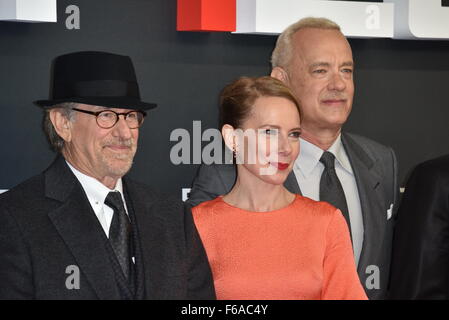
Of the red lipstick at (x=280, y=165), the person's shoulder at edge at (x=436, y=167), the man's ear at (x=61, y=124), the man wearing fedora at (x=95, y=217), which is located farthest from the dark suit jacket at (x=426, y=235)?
the man's ear at (x=61, y=124)

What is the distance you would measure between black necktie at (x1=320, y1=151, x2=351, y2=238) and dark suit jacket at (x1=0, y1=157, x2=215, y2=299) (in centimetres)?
75

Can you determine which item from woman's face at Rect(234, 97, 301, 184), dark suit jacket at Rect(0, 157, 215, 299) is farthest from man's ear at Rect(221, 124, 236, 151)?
dark suit jacket at Rect(0, 157, 215, 299)

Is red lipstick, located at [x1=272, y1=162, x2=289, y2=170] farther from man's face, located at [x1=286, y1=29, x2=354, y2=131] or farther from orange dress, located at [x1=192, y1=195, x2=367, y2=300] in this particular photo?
man's face, located at [x1=286, y1=29, x2=354, y2=131]

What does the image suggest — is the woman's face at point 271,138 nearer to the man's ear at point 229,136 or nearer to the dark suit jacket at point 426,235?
the man's ear at point 229,136

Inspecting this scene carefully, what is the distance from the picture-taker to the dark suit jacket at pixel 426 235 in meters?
2.90

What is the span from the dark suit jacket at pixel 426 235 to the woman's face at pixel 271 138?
1.39 ft

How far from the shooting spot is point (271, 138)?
3018mm

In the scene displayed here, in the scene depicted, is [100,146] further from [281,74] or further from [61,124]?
[281,74]

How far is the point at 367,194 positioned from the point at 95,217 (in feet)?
4.10

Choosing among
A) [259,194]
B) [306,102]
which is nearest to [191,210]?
[259,194]

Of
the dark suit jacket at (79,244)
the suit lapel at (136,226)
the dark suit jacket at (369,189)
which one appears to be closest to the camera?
the dark suit jacket at (79,244)

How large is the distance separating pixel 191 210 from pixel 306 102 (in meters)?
0.81

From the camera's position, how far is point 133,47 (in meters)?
3.71

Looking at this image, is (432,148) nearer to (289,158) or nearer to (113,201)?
(289,158)
